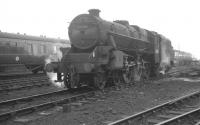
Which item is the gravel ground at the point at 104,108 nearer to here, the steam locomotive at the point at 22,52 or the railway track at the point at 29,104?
the railway track at the point at 29,104

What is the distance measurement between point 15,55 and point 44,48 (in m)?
5.16

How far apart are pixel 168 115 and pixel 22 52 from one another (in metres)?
13.9

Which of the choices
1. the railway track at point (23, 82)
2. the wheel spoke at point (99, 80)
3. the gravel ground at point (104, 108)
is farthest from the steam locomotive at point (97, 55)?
the railway track at point (23, 82)

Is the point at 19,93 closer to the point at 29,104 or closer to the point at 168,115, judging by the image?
the point at 29,104

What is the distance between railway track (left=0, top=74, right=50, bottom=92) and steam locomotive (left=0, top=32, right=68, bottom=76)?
1011 millimetres

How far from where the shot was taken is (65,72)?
1094 cm

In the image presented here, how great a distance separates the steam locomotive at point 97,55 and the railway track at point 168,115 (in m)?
3.67

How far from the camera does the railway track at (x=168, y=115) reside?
5.81 metres

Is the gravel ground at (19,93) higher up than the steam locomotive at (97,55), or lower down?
lower down

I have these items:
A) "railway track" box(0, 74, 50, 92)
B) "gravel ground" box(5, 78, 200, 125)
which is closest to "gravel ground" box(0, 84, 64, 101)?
"railway track" box(0, 74, 50, 92)

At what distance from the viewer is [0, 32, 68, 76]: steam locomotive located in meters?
16.9

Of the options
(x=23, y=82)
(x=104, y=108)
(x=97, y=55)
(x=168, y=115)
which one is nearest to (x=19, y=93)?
(x=23, y=82)

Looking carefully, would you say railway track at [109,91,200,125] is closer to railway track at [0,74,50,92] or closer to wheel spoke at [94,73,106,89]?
wheel spoke at [94,73,106,89]

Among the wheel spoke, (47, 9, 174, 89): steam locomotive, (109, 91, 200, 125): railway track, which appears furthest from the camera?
the wheel spoke
